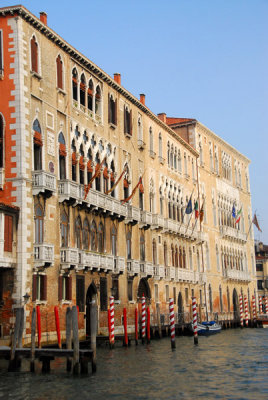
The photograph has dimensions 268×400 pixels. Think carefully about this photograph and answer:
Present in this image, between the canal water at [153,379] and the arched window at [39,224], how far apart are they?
4.63 metres

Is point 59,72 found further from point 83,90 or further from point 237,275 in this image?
point 237,275

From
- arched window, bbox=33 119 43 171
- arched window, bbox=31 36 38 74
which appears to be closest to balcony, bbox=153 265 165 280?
arched window, bbox=33 119 43 171

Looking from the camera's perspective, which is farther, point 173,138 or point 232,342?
point 173,138

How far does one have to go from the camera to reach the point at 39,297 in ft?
78.3

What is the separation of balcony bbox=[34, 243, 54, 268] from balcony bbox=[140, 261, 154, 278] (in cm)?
995

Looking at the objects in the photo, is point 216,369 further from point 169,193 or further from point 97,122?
point 169,193

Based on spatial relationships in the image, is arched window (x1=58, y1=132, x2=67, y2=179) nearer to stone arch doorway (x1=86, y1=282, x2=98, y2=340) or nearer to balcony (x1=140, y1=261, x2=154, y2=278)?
stone arch doorway (x1=86, y1=282, x2=98, y2=340)

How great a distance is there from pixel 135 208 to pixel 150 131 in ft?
21.6

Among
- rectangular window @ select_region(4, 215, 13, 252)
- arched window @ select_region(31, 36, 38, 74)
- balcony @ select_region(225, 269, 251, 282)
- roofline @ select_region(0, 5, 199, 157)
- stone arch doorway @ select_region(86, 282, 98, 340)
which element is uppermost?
roofline @ select_region(0, 5, 199, 157)

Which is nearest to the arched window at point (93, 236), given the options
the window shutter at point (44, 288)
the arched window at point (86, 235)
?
the arched window at point (86, 235)

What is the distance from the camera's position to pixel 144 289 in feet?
113

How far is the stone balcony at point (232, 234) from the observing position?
5078 cm

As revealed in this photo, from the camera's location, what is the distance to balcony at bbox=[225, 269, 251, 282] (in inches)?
1992

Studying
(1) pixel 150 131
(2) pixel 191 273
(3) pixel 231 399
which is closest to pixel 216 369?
(3) pixel 231 399
